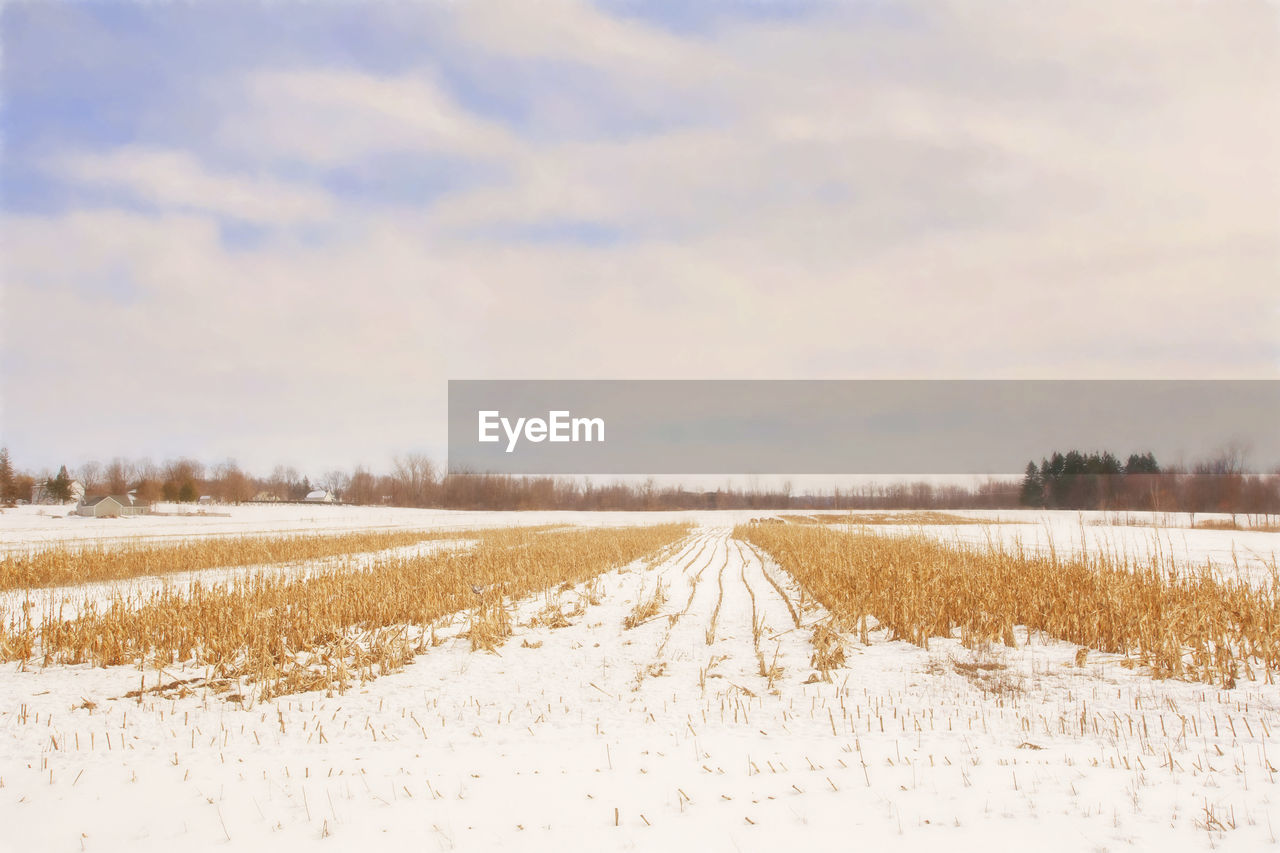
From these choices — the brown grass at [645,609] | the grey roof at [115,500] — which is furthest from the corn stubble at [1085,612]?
the grey roof at [115,500]

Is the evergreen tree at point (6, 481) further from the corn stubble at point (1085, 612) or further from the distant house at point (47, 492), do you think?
the corn stubble at point (1085, 612)

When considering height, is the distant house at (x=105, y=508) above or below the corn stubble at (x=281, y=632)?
below

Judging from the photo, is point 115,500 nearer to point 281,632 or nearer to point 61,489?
point 61,489

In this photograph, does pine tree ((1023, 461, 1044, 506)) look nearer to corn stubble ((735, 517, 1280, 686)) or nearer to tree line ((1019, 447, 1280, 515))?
tree line ((1019, 447, 1280, 515))

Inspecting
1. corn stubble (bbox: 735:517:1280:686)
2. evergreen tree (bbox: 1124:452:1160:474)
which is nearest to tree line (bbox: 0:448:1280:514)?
evergreen tree (bbox: 1124:452:1160:474)

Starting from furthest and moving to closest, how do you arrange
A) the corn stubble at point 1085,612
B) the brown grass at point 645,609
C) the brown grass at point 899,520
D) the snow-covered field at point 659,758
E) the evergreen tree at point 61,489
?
the evergreen tree at point 61,489
the brown grass at point 899,520
the brown grass at point 645,609
the corn stubble at point 1085,612
the snow-covered field at point 659,758

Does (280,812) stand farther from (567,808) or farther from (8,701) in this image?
(8,701)

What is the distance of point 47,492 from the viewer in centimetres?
10250

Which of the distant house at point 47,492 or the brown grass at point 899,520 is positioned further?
the distant house at point 47,492

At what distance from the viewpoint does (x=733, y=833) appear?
371cm

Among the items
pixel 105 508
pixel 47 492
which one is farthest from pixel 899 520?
pixel 47 492

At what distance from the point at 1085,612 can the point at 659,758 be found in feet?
22.0

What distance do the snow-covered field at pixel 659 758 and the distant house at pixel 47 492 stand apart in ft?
387

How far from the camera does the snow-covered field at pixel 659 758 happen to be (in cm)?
375
